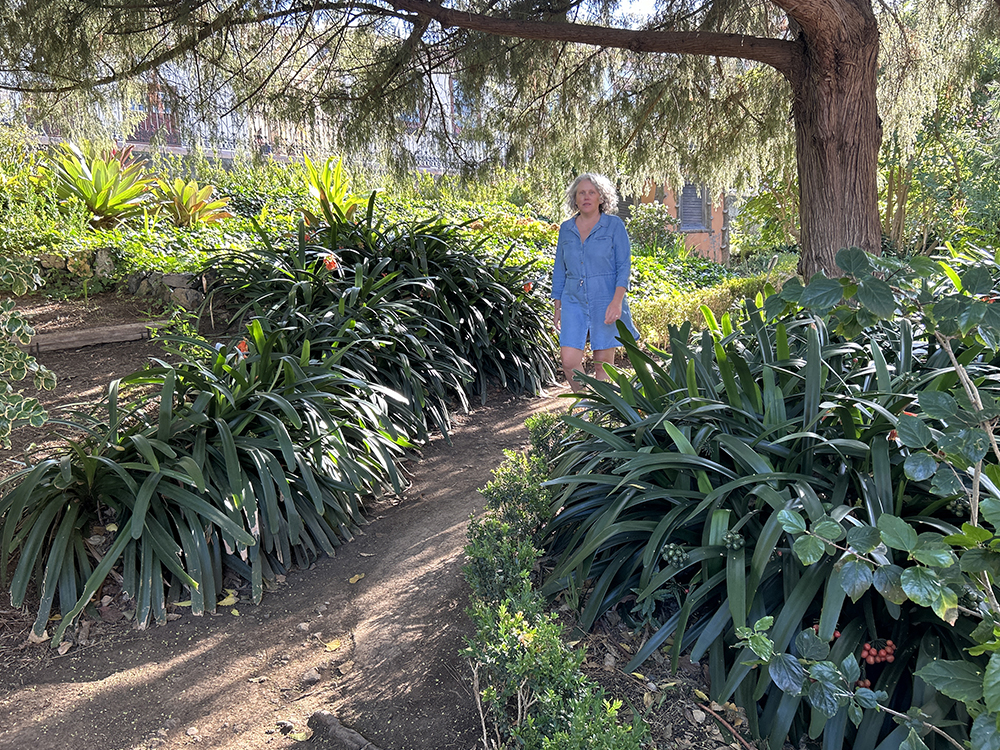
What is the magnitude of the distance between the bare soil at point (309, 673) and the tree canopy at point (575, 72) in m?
3.11

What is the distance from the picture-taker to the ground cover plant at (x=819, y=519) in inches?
53.2

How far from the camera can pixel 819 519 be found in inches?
70.4

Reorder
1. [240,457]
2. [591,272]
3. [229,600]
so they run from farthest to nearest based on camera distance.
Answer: [591,272] < [240,457] < [229,600]

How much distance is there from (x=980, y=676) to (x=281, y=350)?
3.34 meters

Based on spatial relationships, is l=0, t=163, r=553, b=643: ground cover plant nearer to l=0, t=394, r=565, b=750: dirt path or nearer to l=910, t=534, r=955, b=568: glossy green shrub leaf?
l=0, t=394, r=565, b=750: dirt path

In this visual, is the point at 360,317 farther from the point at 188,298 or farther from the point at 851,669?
the point at 851,669

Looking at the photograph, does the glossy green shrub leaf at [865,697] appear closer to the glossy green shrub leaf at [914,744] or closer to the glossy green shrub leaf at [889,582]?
the glossy green shrub leaf at [914,744]

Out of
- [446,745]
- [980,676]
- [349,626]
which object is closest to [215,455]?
[349,626]

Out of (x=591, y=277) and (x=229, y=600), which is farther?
(x=591, y=277)

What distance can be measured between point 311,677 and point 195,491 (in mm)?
936

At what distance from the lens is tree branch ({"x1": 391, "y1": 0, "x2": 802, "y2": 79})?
13.5 feet

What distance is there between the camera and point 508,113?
5504mm

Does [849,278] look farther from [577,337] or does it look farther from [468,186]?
[468,186]

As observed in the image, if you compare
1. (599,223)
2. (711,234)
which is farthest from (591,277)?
(711,234)
